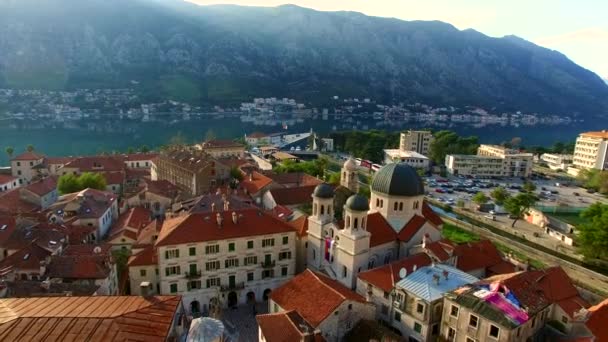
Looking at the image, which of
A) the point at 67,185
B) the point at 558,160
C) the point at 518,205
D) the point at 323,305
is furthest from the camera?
the point at 558,160

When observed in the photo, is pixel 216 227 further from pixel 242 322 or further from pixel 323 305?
pixel 323 305

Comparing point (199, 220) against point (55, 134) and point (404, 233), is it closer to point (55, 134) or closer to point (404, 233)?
point (404, 233)

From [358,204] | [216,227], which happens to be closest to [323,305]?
[358,204]

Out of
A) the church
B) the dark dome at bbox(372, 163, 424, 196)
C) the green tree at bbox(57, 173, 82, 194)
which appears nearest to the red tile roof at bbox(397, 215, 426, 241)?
the church

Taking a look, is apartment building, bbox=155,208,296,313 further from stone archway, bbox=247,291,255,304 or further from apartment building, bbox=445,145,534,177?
apartment building, bbox=445,145,534,177

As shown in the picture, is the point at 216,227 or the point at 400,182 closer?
the point at 216,227

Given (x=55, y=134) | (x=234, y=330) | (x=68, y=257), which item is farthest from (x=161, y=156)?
(x=55, y=134)

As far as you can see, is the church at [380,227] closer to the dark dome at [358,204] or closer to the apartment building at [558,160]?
the dark dome at [358,204]
